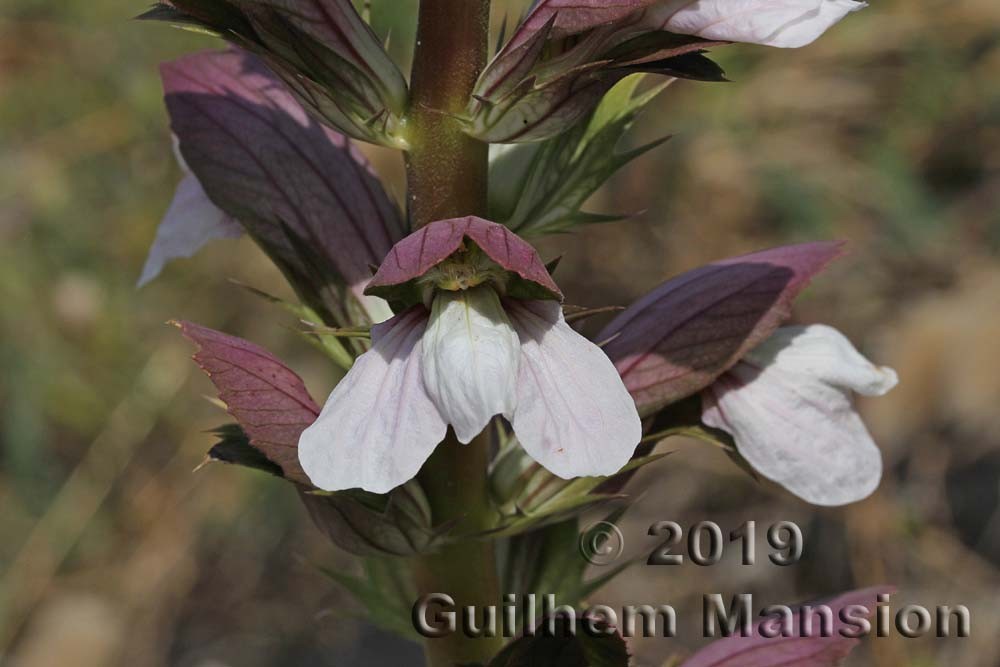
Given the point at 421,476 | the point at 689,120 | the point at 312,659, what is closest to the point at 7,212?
the point at 312,659

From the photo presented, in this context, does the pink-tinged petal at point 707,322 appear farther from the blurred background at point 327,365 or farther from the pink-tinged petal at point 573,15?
the blurred background at point 327,365

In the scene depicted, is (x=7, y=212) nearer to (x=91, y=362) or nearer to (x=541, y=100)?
(x=91, y=362)

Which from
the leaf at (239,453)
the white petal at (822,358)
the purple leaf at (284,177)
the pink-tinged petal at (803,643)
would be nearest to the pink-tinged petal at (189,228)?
the purple leaf at (284,177)

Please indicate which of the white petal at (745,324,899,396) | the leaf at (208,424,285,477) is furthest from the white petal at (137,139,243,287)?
the white petal at (745,324,899,396)

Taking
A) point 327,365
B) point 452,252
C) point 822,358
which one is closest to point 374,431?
point 452,252

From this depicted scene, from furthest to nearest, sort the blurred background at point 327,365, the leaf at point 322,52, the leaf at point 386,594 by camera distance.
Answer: the blurred background at point 327,365
the leaf at point 386,594
the leaf at point 322,52

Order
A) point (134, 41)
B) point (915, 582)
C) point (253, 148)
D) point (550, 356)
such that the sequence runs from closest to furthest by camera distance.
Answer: point (550, 356) < point (253, 148) < point (915, 582) < point (134, 41)

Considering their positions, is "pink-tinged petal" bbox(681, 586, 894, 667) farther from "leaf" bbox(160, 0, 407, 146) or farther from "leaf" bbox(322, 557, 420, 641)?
"leaf" bbox(160, 0, 407, 146)
